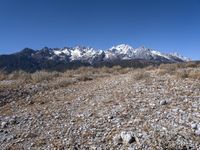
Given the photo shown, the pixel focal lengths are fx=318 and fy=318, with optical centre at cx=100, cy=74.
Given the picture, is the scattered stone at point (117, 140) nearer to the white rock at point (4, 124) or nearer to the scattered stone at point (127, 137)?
the scattered stone at point (127, 137)

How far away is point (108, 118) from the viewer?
38.1 feet

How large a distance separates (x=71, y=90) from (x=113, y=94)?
11.7ft

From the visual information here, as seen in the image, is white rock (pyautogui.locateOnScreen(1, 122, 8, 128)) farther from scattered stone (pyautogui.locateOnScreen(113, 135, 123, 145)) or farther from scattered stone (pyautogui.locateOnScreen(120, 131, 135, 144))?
scattered stone (pyautogui.locateOnScreen(120, 131, 135, 144))

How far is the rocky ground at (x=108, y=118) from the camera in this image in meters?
9.56

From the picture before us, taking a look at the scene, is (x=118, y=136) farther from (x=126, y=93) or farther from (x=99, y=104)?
(x=126, y=93)

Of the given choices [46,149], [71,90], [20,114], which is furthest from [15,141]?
[71,90]

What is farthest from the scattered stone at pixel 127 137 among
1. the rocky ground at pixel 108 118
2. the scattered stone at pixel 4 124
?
the scattered stone at pixel 4 124

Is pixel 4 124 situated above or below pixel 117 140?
below

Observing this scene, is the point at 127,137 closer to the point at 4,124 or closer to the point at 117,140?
the point at 117,140

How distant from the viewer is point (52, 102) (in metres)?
15.4

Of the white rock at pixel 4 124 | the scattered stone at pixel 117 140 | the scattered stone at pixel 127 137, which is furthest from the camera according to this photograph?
the white rock at pixel 4 124

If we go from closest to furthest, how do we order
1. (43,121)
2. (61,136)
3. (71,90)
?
(61,136)
(43,121)
(71,90)

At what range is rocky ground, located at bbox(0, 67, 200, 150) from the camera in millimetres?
9562

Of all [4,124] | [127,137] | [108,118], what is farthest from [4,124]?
[127,137]
